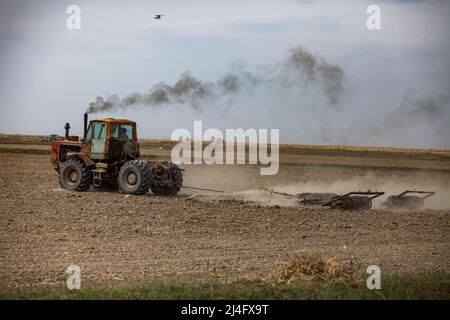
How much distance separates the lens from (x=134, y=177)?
24.3 meters

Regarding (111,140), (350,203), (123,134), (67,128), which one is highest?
(67,128)

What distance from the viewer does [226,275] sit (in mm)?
12758

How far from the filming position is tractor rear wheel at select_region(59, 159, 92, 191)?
998 inches

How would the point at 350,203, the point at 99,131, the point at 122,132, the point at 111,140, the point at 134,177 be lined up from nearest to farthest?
Result: the point at 350,203, the point at 134,177, the point at 111,140, the point at 99,131, the point at 122,132

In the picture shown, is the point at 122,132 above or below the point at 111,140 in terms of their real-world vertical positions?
above

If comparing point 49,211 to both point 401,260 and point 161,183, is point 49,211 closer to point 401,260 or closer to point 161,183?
point 161,183

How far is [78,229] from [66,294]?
7.45m

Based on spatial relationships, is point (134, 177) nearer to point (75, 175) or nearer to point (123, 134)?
point (123, 134)

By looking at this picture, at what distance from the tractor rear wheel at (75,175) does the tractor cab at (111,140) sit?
541 mm

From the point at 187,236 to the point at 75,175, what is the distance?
9804mm

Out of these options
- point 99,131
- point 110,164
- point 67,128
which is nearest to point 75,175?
point 110,164

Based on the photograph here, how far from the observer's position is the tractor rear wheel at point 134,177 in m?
23.9

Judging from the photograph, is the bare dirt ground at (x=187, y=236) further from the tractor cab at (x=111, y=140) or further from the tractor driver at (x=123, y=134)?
the tractor driver at (x=123, y=134)
